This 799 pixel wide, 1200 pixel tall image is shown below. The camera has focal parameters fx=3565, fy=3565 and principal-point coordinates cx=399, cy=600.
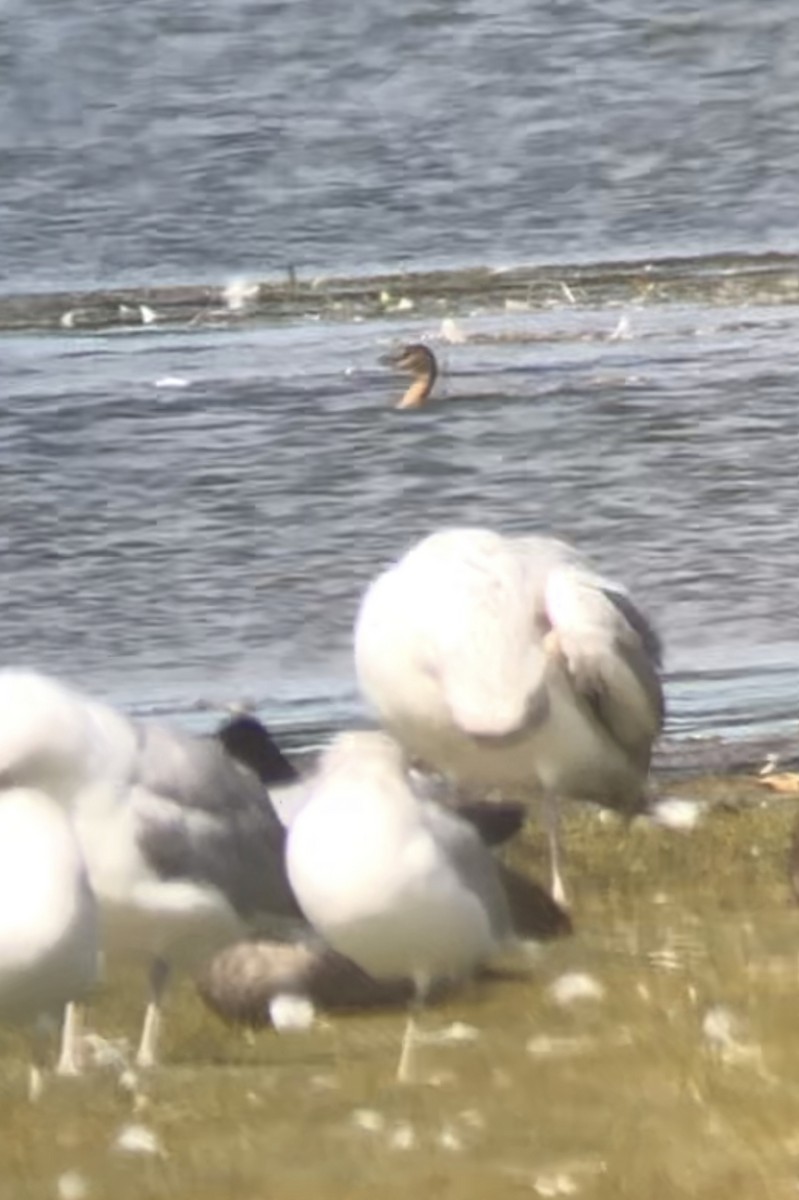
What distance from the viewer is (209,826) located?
686cm

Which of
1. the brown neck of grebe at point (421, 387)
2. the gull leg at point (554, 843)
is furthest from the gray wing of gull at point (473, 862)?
the brown neck of grebe at point (421, 387)

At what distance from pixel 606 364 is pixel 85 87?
787 cm

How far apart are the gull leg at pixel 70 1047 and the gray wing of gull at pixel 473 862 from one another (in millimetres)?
765

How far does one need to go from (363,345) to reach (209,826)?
33.4 ft

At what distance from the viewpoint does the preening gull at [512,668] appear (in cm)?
→ 782

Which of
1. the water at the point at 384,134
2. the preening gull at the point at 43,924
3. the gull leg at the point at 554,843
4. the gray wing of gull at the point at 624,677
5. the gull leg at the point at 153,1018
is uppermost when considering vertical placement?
the preening gull at the point at 43,924

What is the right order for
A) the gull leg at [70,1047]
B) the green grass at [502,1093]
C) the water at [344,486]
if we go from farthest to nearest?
1. the water at [344,486]
2. the gull leg at [70,1047]
3. the green grass at [502,1093]

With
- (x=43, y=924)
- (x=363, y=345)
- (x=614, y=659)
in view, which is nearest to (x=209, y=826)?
(x=43, y=924)

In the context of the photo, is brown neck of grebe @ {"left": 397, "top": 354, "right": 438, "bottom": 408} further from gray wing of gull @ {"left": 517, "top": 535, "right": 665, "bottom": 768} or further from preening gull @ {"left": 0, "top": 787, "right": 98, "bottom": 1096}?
preening gull @ {"left": 0, "top": 787, "right": 98, "bottom": 1096}

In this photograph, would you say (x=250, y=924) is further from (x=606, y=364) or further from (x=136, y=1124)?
(x=606, y=364)

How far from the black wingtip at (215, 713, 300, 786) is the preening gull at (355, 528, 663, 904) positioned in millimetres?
428

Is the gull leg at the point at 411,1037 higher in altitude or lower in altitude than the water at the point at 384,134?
higher

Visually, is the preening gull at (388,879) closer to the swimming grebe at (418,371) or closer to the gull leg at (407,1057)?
the gull leg at (407,1057)

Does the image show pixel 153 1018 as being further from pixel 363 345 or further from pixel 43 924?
pixel 363 345
